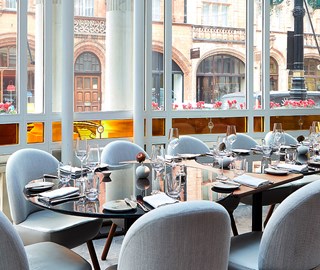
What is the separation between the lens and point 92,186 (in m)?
2.37

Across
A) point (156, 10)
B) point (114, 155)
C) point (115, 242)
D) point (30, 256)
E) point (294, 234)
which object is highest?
point (156, 10)

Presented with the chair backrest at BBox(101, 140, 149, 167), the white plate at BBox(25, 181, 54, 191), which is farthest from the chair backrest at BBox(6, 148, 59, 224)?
the chair backrest at BBox(101, 140, 149, 167)

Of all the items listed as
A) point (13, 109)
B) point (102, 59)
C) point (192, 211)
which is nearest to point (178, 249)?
point (192, 211)

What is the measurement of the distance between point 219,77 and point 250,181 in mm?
3027

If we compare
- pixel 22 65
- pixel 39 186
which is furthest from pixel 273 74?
pixel 39 186

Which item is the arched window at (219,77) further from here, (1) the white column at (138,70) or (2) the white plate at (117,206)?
(2) the white plate at (117,206)

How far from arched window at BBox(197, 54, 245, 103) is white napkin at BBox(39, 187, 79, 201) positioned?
3148mm

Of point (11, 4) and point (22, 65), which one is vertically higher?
point (11, 4)

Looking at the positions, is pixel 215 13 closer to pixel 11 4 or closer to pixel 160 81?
pixel 160 81

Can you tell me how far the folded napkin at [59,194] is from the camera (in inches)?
84.0

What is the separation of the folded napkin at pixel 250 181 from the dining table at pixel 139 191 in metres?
0.02

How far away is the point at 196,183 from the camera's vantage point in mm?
2506

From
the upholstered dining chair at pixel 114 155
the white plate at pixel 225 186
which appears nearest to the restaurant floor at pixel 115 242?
the upholstered dining chair at pixel 114 155

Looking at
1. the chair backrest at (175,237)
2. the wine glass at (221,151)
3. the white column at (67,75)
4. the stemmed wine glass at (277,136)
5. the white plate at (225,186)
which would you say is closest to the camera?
the chair backrest at (175,237)
